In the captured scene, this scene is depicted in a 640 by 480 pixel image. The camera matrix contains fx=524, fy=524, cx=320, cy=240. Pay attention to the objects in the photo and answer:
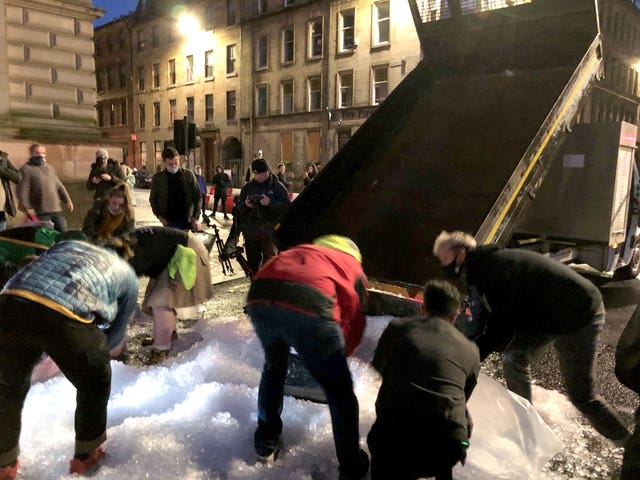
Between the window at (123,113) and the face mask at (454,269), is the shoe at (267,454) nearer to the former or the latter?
the face mask at (454,269)

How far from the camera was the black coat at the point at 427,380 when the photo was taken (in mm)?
2264

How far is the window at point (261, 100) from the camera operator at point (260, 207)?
27.0 m

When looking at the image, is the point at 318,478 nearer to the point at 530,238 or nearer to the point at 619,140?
the point at 530,238

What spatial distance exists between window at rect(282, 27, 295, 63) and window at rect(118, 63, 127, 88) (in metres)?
18.0

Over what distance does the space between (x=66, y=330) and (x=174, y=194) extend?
152 inches

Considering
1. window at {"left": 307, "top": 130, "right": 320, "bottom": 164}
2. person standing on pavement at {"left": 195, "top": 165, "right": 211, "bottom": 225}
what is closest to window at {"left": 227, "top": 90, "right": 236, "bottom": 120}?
window at {"left": 307, "top": 130, "right": 320, "bottom": 164}

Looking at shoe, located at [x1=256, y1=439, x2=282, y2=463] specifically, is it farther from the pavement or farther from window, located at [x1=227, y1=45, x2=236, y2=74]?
window, located at [x1=227, y1=45, x2=236, y2=74]

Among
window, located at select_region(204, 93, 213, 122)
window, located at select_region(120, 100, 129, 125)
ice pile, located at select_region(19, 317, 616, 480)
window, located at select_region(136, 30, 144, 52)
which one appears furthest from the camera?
window, located at select_region(120, 100, 129, 125)

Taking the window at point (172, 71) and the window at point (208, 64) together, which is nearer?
the window at point (208, 64)

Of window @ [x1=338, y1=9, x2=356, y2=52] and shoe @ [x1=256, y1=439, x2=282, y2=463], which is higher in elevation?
window @ [x1=338, y1=9, x2=356, y2=52]

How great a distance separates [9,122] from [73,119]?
4.76 feet

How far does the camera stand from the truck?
5008 millimetres

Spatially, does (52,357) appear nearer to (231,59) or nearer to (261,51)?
(261,51)

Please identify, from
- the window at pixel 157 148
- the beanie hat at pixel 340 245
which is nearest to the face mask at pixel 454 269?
the beanie hat at pixel 340 245
